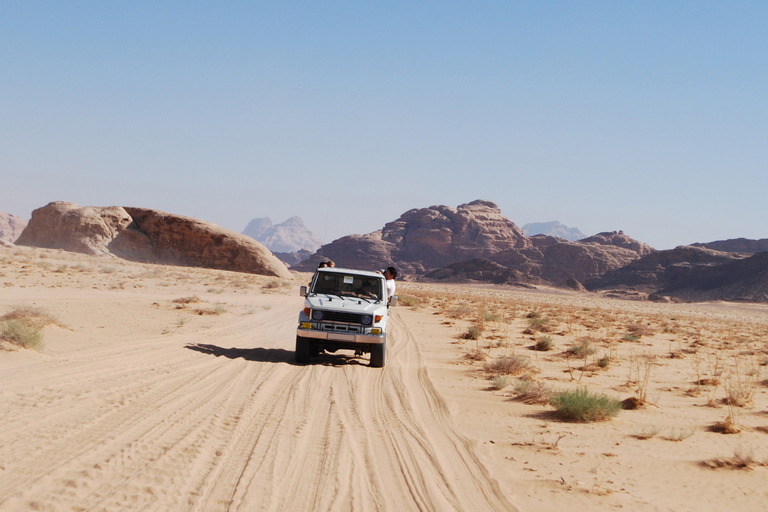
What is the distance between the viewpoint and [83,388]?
7.44 m

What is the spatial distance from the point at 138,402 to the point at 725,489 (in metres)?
6.68

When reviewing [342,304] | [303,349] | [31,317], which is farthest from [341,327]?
[31,317]

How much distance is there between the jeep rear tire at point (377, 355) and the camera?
36.0 feet

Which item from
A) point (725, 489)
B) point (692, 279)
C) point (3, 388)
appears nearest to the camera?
point (725, 489)

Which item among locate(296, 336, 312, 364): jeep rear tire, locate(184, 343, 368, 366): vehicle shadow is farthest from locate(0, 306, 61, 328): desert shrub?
locate(296, 336, 312, 364): jeep rear tire

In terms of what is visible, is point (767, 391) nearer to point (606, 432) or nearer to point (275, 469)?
point (606, 432)

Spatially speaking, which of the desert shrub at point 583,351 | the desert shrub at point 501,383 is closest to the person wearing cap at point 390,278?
the desert shrub at point 501,383

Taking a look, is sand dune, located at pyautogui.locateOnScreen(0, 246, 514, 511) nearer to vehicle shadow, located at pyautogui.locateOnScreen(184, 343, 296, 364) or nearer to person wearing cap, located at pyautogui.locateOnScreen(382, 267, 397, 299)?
vehicle shadow, located at pyautogui.locateOnScreen(184, 343, 296, 364)

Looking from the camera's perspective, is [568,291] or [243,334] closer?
[243,334]

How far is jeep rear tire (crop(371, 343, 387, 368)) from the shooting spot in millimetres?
10977

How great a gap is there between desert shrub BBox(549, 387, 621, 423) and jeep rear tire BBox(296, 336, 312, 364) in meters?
4.86

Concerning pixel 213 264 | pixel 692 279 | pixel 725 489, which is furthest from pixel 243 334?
pixel 692 279

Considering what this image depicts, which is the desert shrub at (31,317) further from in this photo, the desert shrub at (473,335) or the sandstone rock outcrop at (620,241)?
the sandstone rock outcrop at (620,241)

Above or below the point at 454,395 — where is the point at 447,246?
above
